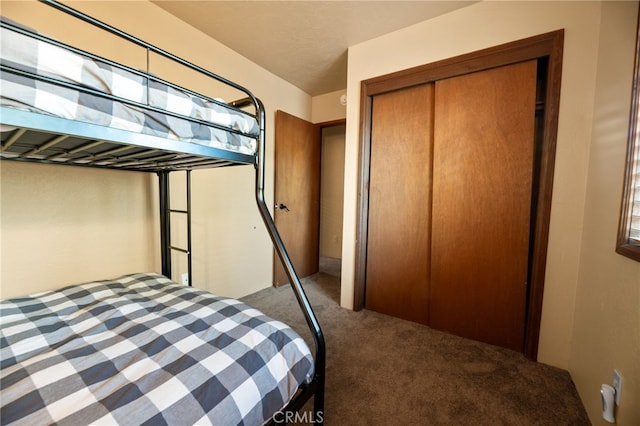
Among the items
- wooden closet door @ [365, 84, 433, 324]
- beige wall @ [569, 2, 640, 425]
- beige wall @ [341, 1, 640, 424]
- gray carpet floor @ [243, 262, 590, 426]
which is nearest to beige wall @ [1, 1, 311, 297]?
gray carpet floor @ [243, 262, 590, 426]

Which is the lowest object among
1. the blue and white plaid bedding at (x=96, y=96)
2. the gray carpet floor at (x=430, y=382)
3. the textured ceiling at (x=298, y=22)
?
the gray carpet floor at (x=430, y=382)

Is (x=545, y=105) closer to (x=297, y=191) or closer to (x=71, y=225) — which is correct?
(x=297, y=191)

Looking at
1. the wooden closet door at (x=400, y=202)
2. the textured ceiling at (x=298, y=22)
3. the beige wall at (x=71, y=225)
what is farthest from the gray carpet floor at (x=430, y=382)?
the textured ceiling at (x=298, y=22)

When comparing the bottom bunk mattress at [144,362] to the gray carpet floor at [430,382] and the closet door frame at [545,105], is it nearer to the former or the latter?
the gray carpet floor at [430,382]

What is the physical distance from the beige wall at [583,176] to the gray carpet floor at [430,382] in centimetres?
16

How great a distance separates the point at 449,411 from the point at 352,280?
1.14 metres

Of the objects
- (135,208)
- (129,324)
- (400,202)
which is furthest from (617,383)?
(135,208)

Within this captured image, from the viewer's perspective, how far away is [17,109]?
0.57 m

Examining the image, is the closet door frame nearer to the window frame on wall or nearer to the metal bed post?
the window frame on wall

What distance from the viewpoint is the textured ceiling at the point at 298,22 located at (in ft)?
5.53

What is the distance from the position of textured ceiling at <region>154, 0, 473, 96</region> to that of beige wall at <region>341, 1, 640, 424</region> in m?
0.20

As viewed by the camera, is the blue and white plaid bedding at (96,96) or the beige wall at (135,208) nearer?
the blue and white plaid bedding at (96,96)

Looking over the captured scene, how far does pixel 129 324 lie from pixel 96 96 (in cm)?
79

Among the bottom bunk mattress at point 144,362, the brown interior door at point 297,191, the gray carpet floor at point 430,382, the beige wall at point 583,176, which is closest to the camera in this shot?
the bottom bunk mattress at point 144,362
